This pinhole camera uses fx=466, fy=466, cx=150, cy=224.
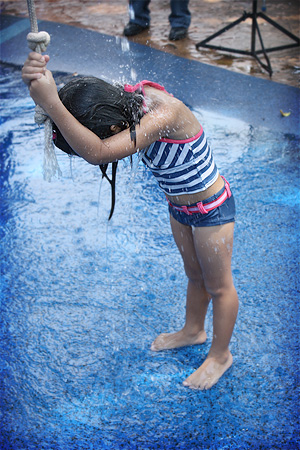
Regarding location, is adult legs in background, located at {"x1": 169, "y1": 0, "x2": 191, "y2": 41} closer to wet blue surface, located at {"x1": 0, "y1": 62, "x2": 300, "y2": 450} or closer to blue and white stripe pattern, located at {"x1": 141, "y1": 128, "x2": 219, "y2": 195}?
wet blue surface, located at {"x1": 0, "y1": 62, "x2": 300, "y2": 450}

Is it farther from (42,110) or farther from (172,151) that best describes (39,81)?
(172,151)

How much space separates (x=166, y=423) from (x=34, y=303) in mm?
1033

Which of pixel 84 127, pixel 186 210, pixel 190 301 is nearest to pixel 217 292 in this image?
pixel 190 301

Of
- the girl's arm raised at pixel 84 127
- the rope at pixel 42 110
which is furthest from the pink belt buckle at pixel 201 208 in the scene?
the rope at pixel 42 110

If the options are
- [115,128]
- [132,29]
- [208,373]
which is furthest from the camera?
[132,29]

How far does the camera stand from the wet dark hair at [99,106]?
1551 millimetres

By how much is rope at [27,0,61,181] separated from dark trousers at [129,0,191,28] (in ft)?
17.1

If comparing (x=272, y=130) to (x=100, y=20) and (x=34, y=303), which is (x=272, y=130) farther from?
(x=100, y=20)

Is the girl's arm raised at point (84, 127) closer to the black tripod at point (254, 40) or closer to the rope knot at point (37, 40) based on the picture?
the rope knot at point (37, 40)

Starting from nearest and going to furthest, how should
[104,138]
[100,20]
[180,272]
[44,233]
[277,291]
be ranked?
[104,138], [277,291], [180,272], [44,233], [100,20]

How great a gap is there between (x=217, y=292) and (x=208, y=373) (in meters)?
0.43

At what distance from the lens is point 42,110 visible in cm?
150

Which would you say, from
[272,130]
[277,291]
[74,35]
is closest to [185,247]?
[277,291]

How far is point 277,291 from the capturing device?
2553 millimetres
